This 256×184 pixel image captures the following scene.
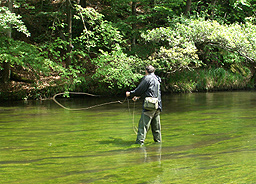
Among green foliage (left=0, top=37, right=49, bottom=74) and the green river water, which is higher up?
green foliage (left=0, top=37, right=49, bottom=74)

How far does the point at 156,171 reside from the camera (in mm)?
4781

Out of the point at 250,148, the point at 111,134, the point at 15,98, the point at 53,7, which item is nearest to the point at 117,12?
the point at 53,7

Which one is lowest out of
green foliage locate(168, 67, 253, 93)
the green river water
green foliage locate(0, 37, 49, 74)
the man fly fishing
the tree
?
the green river water

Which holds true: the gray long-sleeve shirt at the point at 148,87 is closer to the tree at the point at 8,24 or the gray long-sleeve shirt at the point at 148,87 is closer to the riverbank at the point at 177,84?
the tree at the point at 8,24

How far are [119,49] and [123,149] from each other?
31.9 feet

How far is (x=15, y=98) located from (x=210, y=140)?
11863mm

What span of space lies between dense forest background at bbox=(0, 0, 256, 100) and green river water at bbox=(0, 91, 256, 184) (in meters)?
4.17

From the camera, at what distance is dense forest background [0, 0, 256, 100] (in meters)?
15.1

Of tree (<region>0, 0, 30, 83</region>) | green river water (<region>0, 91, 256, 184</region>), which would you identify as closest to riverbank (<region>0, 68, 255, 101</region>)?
tree (<region>0, 0, 30, 83</region>)

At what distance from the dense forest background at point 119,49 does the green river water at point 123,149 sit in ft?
13.7

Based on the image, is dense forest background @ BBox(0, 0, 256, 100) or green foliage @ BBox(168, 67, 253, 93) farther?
green foliage @ BBox(168, 67, 253, 93)

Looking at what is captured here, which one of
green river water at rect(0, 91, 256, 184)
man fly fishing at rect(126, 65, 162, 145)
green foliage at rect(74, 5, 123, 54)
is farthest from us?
green foliage at rect(74, 5, 123, 54)

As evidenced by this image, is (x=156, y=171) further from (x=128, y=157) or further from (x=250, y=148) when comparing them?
(x=250, y=148)

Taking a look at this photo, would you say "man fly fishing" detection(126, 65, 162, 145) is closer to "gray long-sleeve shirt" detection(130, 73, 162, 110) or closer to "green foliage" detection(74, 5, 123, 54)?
"gray long-sleeve shirt" detection(130, 73, 162, 110)
